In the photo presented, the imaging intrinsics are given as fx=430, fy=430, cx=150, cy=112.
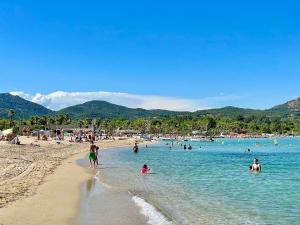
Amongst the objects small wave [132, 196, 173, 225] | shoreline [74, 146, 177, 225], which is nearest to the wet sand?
shoreline [74, 146, 177, 225]

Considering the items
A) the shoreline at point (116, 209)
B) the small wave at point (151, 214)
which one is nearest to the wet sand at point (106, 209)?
the shoreline at point (116, 209)

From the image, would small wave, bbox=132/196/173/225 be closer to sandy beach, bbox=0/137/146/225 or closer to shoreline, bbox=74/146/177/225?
shoreline, bbox=74/146/177/225

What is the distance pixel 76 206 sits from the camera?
18.8 meters

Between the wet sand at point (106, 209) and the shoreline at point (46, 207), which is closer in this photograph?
the shoreline at point (46, 207)

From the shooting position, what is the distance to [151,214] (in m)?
17.5

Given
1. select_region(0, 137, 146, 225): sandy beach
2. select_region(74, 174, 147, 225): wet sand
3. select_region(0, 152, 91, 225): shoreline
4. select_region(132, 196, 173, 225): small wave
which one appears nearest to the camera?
select_region(0, 152, 91, 225): shoreline

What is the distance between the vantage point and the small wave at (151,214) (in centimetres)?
1594

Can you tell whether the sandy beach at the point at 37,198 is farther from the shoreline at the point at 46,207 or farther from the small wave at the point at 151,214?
the small wave at the point at 151,214

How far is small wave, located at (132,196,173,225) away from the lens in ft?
52.3

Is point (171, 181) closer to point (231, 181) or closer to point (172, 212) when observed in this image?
point (231, 181)

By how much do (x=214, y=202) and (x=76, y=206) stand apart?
7.06 m

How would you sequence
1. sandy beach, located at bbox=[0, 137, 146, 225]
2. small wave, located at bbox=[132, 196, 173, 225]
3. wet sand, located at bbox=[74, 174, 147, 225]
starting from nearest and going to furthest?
sandy beach, located at bbox=[0, 137, 146, 225]
wet sand, located at bbox=[74, 174, 147, 225]
small wave, located at bbox=[132, 196, 173, 225]

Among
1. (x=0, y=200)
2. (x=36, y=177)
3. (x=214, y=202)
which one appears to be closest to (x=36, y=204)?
(x=0, y=200)

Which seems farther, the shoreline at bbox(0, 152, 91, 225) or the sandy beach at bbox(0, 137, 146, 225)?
the sandy beach at bbox(0, 137, 146, 225)
